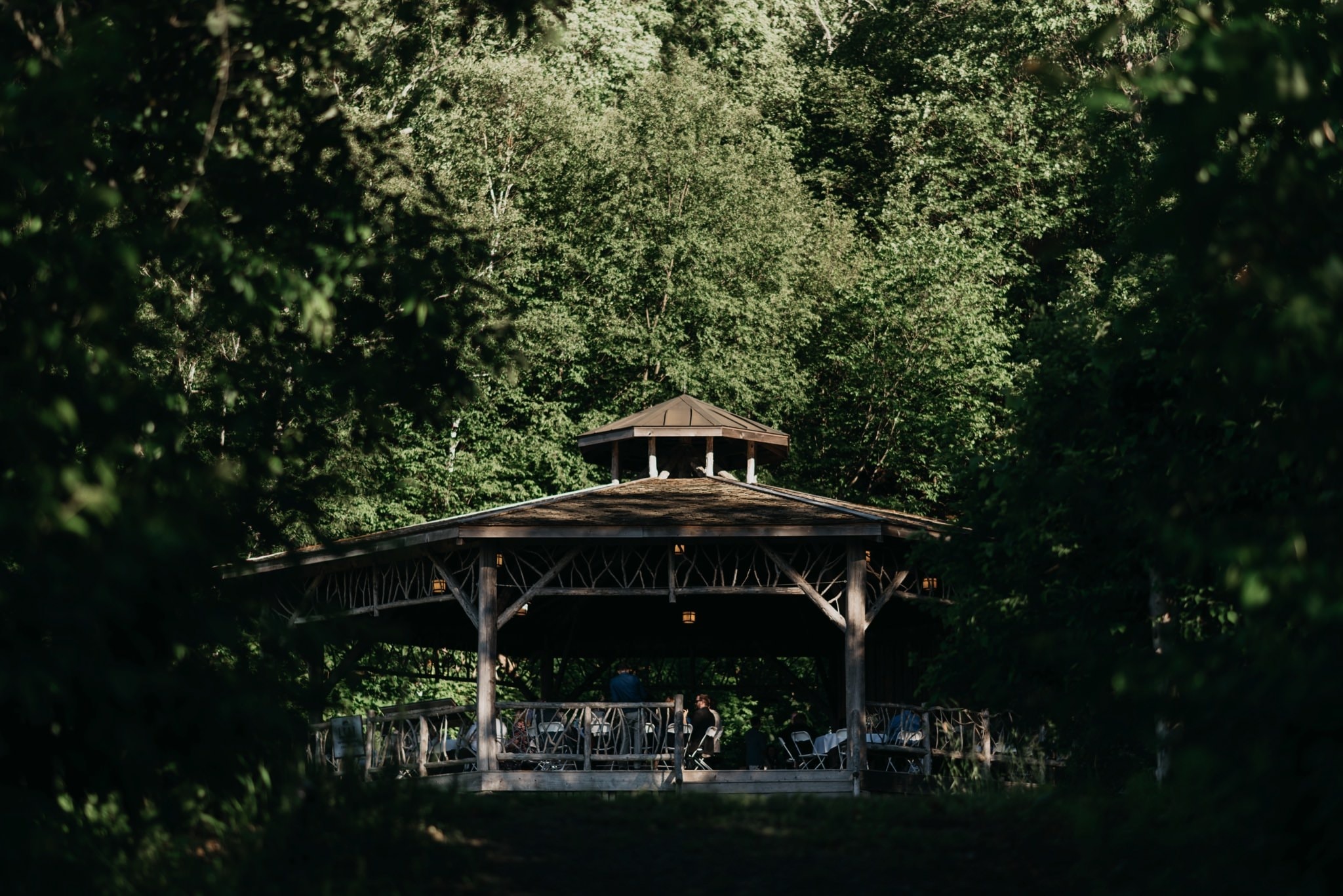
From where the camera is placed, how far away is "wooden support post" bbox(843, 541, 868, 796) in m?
17.8

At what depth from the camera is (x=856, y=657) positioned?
18.0 meters

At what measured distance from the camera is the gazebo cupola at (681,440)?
21.6 metres

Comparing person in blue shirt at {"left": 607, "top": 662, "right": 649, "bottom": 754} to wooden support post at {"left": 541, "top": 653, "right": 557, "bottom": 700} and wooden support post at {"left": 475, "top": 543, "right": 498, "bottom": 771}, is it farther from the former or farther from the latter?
wooden support post at {"left": 541, "top": 653, "right": 557, "bottom": 700}

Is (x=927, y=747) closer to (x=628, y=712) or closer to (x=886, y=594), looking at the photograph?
(x=886, y=594)

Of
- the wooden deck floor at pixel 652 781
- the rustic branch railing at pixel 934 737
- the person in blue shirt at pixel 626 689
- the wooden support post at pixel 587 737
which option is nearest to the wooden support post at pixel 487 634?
the wooden deck floor at pixel 652 781

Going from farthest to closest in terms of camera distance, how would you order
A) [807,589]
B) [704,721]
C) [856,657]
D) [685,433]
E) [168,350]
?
[685,433], [704,721], [807,589], [856,657], [168,350]

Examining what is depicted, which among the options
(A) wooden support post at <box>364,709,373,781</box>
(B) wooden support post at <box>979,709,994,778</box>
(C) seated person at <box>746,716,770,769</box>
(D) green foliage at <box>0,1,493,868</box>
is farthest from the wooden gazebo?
(D) green foliage at <box>0,1,493,868</box>

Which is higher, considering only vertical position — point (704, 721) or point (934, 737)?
point (704, 721)

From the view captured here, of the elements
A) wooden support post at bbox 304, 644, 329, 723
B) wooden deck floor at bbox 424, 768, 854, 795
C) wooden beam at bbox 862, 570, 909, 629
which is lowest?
wooden deck floor at bbox 424, 768, 854, 795

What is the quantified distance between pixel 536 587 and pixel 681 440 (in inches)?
199

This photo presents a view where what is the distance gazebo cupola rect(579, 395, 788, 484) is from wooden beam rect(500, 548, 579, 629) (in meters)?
3.58

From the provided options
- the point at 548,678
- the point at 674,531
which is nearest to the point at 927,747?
the point at 674,531

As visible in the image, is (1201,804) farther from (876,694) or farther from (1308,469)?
(876,694)

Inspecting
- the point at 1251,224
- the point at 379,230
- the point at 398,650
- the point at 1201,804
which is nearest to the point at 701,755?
the point at 398,650
